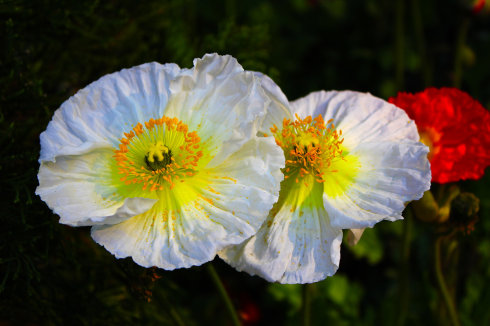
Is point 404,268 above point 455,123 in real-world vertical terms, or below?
below

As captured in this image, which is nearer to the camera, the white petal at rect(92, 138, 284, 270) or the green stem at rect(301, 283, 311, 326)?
the white petal at rect(92, 138, 284, 270)

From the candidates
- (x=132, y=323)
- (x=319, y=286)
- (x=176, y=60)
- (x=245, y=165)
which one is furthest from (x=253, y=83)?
(x=319, y=286)

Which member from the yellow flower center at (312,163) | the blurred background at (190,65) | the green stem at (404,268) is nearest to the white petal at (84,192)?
the blurred background at (190,65)

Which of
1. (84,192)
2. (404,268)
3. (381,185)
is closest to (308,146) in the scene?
(381,185)

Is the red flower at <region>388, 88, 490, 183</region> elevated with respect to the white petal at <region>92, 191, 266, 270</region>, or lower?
lower

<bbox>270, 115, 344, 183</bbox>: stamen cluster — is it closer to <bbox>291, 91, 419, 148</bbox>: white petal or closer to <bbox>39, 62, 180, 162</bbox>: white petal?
<bbox>291, 91, 419, 148</bbox>: white petal

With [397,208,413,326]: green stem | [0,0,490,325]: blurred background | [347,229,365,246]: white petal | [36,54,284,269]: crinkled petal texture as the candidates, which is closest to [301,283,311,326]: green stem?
[0,0,490,325]: blurred background

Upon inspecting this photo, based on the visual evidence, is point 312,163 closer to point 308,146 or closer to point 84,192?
point 308,146

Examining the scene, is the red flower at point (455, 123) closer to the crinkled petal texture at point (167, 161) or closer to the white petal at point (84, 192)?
the crinkled petal texture at point (167, 161)
